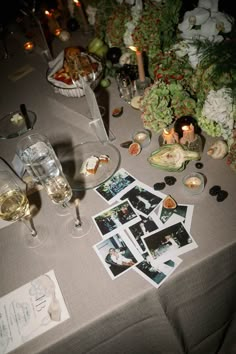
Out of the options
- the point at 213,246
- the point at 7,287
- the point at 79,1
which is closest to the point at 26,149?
the point at 7,287

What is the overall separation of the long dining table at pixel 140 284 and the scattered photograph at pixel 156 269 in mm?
18

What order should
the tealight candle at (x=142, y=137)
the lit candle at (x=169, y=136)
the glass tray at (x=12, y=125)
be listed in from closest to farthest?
the lit candle at (x=169, y=136)
the tealight candle at (x=142, y=137)
the glass tray at (x=12, y=125)

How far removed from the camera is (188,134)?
1301 mm

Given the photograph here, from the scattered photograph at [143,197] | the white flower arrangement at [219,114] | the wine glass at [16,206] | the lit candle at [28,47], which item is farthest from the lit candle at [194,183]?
the lit candle at [28,47]

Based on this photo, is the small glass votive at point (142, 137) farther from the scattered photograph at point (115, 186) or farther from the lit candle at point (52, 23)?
the lit candle at point (52, 23)

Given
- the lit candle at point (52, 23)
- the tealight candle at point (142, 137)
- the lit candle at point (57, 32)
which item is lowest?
the tealight candle at point (142, 137)

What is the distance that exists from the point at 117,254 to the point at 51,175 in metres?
0.40

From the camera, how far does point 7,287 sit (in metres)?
1.13

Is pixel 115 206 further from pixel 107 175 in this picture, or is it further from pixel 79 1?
pixel 79 1

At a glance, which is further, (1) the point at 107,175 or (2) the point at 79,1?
(2) the point at 79,1

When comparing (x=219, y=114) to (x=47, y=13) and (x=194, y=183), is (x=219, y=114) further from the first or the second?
(x=47, y=13)

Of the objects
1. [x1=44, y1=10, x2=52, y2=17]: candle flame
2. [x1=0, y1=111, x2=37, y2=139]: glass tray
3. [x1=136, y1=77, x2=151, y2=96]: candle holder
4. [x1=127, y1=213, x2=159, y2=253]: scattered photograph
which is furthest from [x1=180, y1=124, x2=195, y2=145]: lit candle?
[x1=44, y1=10, x2=52, y2=17]: candle flame

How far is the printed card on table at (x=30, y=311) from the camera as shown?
1.00 metres

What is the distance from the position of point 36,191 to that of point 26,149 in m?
0.25
